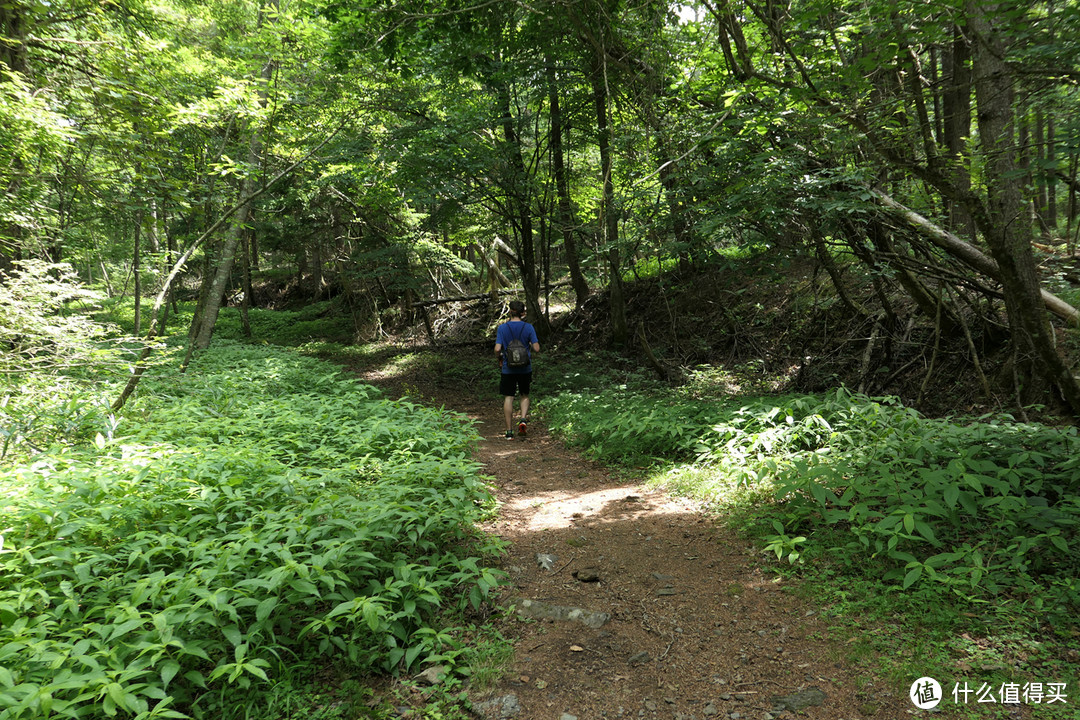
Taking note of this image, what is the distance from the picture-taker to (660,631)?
11.1ft

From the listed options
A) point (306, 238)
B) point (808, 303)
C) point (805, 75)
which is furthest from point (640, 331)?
point (306, 238)

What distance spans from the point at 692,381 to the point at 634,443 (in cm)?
323

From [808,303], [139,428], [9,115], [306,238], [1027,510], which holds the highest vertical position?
[306,238]

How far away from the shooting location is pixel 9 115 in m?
5.78

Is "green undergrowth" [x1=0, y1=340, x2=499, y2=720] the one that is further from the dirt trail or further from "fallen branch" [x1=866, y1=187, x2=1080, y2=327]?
"fallen branch" [x1=866, y1=187, x2=1080, y2=327]

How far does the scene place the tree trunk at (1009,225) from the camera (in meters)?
4.72

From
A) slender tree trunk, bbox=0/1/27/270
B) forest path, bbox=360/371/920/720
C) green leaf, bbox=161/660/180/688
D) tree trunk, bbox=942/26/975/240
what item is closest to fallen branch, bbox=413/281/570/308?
slender tree trunk, bbox=0/1/27/270

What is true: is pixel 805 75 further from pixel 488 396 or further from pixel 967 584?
pixel 488 396

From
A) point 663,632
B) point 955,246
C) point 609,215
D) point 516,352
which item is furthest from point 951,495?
point 609,215

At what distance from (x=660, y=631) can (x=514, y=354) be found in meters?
5.31

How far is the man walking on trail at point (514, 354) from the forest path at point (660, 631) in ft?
9.72

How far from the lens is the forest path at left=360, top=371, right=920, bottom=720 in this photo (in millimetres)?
2732

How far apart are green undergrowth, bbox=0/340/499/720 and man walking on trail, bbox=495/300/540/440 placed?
3.26 metres

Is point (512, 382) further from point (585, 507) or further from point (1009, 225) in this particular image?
point (1009, 225)
